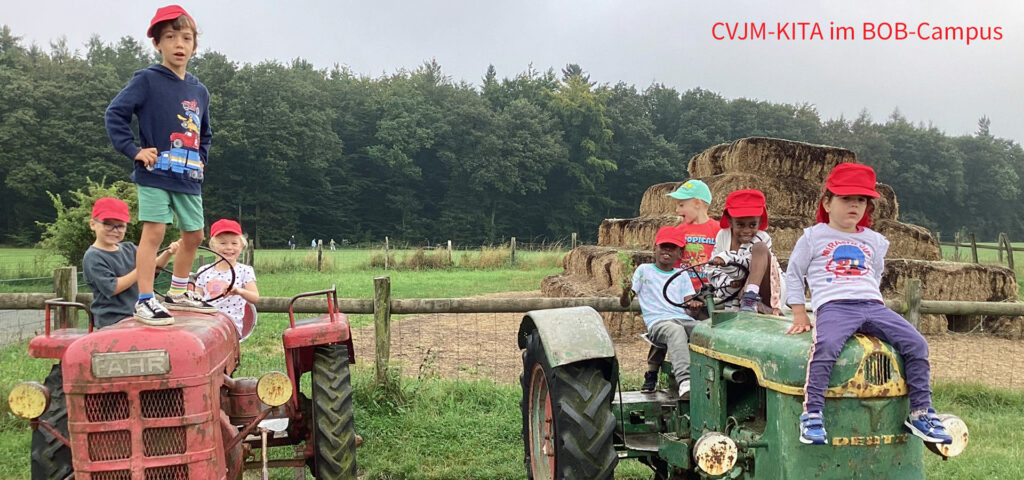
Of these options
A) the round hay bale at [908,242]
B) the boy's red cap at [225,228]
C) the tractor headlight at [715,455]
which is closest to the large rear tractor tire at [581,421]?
the tractor headlight at [715,455]

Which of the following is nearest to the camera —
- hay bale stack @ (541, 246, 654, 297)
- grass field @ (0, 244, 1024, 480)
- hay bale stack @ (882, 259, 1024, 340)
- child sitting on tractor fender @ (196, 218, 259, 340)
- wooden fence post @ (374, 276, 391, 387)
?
child sitting on tractor fender @ (196, 218, 259, 340)

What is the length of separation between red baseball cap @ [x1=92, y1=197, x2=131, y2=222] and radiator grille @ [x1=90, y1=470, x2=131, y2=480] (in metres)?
1.83

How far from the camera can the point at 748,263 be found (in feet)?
12.0

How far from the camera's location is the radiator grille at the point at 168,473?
279cm

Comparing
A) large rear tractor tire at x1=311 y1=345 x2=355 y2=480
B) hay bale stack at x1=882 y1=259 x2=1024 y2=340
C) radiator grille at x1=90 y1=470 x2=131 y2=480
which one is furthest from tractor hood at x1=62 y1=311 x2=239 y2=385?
hay bale stack at x1=882 y1=259 x2=1024 y2=340

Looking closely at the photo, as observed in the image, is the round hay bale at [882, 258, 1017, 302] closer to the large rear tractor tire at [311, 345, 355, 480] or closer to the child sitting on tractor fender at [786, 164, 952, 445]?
the child sitting on tractor fender at [786, 164, 952, 445]

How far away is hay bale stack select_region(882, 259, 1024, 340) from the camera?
11680mm

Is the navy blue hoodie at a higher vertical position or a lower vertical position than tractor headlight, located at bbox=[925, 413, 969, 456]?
higher

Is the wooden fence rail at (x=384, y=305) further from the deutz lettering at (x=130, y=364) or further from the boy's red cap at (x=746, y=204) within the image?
the deutz lettering at (x=130, y=364)

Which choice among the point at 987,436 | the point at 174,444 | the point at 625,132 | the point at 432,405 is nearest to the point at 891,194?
the point at 987,436

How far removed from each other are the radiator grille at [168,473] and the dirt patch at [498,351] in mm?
3714

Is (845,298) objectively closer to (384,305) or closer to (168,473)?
(168,473)

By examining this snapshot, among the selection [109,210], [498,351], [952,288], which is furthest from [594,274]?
[109,210]

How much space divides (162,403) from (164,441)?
16 centimetres
